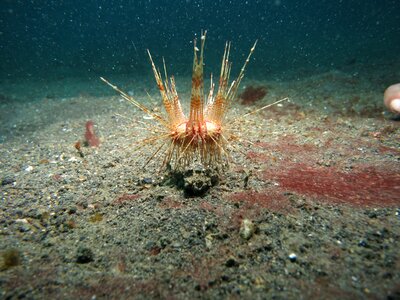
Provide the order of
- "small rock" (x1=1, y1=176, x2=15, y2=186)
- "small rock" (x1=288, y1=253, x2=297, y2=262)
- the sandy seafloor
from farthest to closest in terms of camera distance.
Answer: "small rock" (x1=1, y1=176, x2=15, y2=186)
"small rock" (x1=288, y1=253, x2=297, y2=262)
the sandy seafloor

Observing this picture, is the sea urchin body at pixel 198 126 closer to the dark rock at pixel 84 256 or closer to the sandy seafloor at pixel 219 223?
the sandy seafloor at pixel 219 223

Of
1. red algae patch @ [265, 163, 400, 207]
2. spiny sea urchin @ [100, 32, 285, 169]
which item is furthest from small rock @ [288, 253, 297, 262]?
spiny sea urchin @ [100, 32, 285, 169]

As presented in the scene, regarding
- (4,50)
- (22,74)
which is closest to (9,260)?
(22,74)

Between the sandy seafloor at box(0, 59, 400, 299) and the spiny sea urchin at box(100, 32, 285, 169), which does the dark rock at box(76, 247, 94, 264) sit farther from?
the spiny sea urchin at box(100, 32, 285, 169)

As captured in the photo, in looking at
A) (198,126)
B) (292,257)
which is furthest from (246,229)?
(198,126)

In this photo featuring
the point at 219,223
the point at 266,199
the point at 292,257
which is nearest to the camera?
the point at 292,257

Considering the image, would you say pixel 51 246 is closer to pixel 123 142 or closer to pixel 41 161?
pixel 41 161

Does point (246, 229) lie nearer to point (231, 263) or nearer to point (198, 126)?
point (231, 263)
